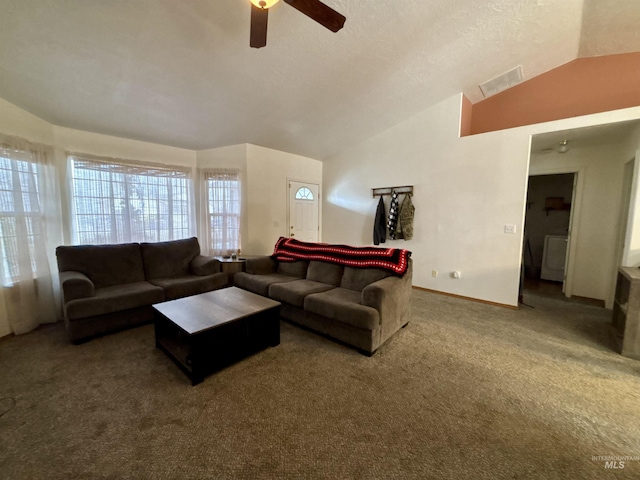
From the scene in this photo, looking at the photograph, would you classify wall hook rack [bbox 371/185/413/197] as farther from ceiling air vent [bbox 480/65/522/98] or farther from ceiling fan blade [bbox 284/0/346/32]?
ceiling fan blade [bbox 284/0/346/32]

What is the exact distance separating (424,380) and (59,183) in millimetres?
4450

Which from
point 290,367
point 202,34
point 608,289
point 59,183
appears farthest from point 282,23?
point 608,289

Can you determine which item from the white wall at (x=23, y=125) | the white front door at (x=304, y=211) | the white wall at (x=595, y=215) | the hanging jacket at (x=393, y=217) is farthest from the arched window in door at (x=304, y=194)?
the white wall at (x=595, y=215)

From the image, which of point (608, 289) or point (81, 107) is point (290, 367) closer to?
point (81, 107)

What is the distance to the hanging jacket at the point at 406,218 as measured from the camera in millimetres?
4254

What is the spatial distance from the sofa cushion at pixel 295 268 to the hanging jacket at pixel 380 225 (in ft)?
5.75

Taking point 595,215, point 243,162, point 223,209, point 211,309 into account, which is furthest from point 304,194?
point 595,215

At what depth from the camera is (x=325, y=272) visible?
3.18m

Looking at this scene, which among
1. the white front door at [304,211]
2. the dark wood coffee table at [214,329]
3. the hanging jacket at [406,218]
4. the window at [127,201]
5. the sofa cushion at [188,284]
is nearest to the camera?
the dark wood coffee table at [214,329]

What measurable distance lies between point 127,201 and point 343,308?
140 inches

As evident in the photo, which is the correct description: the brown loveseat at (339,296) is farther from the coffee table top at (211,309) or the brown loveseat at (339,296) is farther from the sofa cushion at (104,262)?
the sofa cushion at (104,262)

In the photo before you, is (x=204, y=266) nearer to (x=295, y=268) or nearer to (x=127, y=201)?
(x=295, y=268)

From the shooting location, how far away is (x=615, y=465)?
128 centimetres

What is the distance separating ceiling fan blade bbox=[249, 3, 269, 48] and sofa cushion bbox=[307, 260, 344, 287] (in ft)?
7.63
